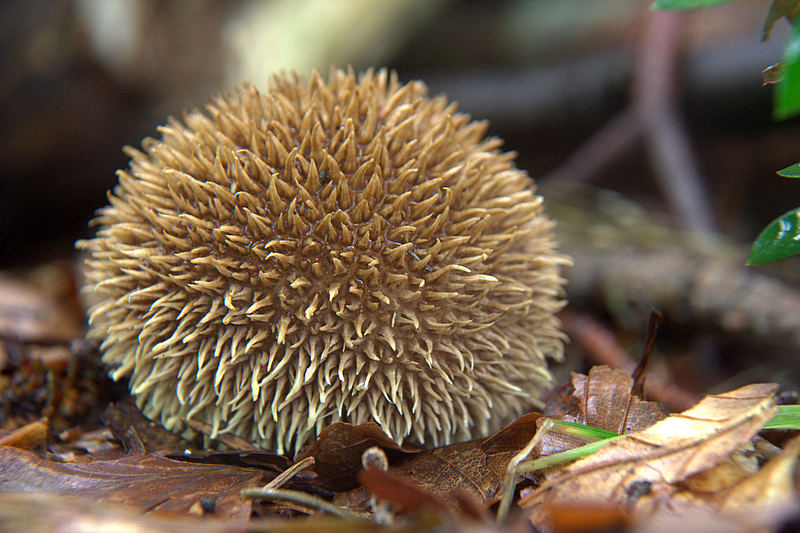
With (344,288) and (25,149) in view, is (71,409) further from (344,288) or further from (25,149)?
(25,149)

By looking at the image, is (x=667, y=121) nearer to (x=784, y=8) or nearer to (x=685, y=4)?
(x=784, y=8)

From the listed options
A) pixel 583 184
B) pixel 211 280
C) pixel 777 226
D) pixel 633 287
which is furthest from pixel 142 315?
pixel 583 184

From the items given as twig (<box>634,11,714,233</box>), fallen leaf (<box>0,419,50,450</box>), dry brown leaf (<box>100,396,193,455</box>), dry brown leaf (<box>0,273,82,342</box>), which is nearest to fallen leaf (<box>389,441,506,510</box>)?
dry brown leaf (<box>100,396,193,455</box>)

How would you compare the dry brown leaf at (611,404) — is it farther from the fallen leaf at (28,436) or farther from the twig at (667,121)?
the twig at (667,121)

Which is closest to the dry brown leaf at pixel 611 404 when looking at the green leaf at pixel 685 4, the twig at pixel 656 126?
the green leaf at pixel 685 4

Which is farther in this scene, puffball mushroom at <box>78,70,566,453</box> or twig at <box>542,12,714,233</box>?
twig at <box>542,12,714,233</box>

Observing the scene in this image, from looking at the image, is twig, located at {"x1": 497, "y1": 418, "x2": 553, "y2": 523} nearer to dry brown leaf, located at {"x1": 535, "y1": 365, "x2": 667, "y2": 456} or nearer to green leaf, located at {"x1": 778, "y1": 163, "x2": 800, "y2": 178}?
dry brown leaf, located at {"x1": 535, "y1": 365, "x2": 667, "y2": 456}

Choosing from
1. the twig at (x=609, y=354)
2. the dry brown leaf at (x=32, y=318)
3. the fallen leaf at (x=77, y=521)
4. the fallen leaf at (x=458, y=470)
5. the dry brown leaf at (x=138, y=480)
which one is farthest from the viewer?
the dry brown leaf at (x=32, y=318)
